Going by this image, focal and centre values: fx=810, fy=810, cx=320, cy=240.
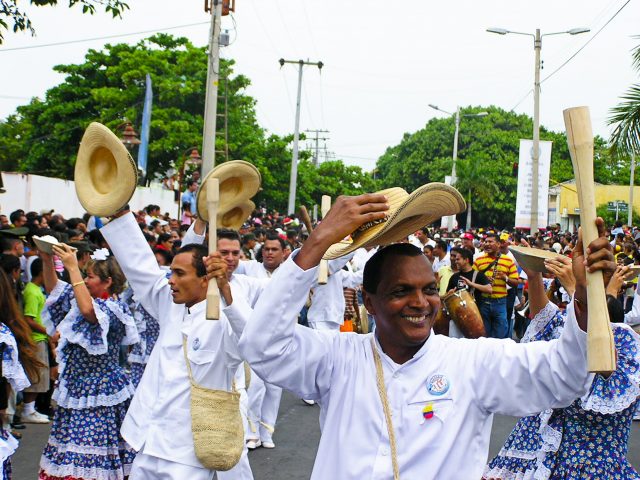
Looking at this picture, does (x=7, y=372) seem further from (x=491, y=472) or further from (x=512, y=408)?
(x=491, y=472)

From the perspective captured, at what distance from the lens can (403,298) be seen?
2701mm

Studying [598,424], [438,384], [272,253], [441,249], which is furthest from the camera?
[441,249]

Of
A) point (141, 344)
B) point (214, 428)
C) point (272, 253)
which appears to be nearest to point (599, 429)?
point (214, 428)

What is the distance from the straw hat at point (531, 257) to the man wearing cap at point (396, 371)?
0.65 m

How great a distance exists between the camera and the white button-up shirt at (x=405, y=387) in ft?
8.07

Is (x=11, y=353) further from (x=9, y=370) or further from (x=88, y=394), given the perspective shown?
(x=88, y=394)

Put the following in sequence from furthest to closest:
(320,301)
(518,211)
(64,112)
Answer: (64,112) → (518,211) → (320,301)

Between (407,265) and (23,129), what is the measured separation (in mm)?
38252

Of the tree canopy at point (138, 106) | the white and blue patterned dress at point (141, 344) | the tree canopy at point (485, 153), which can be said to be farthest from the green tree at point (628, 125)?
the tree canopy at point (485, 153)

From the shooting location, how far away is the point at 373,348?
2.77 meters

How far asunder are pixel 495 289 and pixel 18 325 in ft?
27.7

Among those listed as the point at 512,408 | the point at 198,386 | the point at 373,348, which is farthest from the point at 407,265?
the point at 198,386

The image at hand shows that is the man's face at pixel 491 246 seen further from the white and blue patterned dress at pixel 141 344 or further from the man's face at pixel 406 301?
the man's face at pixel 406 301

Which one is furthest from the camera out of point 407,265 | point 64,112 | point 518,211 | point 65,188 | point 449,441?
point 64,112
